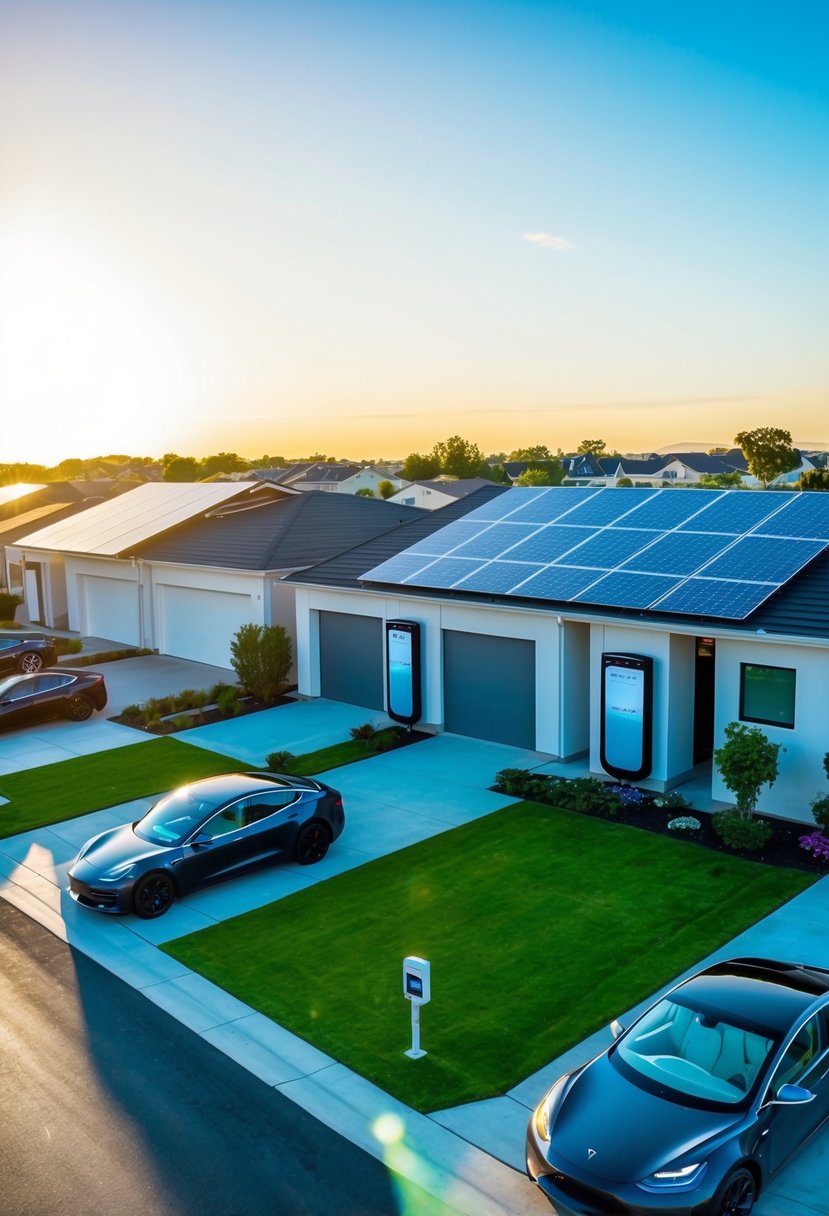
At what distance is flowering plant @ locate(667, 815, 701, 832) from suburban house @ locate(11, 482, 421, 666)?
40.3 ft

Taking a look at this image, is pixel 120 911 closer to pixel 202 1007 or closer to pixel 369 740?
pixel 202 1007

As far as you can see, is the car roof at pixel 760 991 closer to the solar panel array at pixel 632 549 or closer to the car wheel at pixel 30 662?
the solar panel array at pixel 632 549

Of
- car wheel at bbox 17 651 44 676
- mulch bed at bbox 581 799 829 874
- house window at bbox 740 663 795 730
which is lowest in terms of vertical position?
car wheel at bbox 17 651 44 676

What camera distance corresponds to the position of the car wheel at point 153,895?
41.9ft

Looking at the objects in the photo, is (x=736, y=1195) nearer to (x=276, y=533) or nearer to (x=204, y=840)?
(x=204, y=840)

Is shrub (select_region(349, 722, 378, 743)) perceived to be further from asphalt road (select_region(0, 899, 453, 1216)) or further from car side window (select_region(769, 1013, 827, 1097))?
car side window (select_region(769, 1013, 827, 1097))

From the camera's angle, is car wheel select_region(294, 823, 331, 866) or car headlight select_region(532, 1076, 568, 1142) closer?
car headlight select_region(532, 1076, 568, 1142)

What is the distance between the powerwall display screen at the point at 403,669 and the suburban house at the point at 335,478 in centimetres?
8867

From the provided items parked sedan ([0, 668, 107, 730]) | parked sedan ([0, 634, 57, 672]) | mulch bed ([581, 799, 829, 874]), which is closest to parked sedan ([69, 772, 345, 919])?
mulch bed ([581, 799, 829, 874])

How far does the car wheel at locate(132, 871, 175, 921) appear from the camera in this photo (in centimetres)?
1278

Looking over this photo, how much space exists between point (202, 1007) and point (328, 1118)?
2505 mm

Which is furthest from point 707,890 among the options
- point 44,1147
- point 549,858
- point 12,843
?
point 12,843

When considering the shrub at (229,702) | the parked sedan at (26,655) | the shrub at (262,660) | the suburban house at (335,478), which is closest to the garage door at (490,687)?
the shrub at (262,660)

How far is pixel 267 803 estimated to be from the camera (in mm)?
14070
